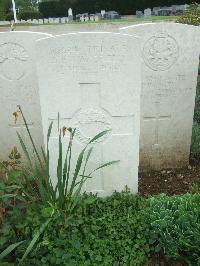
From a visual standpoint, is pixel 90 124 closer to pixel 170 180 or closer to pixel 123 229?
pixel 123 229

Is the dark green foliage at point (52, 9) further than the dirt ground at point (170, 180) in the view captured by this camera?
Yes

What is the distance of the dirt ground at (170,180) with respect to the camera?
A: 11.6 feet

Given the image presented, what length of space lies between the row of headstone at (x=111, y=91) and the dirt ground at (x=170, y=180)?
12cm

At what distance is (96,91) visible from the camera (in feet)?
8.86

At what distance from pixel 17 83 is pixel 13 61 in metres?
0.22

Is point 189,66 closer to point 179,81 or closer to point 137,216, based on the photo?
point 179,81

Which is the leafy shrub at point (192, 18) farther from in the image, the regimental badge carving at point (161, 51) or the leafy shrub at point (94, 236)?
the leafy shrub at point (94, 236)

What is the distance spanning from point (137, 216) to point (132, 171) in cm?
41

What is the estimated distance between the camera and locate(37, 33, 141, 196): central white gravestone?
2.59m

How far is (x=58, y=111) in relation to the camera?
108 inches

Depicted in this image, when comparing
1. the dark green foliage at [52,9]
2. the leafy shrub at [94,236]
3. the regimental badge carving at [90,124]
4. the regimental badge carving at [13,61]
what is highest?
the dark green foliage at [52,9]

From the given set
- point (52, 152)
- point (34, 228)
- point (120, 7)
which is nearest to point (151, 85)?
point (52, 152)

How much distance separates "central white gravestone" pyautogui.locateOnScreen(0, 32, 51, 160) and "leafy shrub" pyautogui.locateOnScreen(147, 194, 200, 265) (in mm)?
1694

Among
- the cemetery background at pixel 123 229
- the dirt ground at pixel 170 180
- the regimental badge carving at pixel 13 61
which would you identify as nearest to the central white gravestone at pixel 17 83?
the regimental badge carving at pixel 13 61
